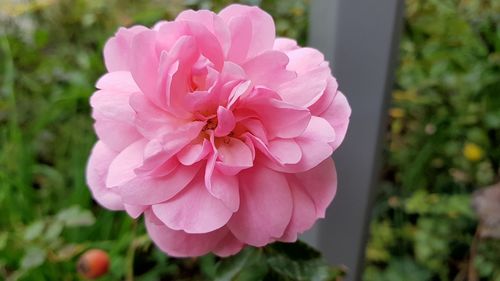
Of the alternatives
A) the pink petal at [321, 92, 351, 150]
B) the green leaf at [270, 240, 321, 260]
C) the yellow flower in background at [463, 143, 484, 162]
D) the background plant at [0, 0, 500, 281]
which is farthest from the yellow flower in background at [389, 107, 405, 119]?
the pink petal at [321, 92, 351, 150]

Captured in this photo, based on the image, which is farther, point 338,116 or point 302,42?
point 302,42

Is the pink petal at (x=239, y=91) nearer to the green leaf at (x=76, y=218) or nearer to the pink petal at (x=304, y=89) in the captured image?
the pink petal at (x=304, y=89)

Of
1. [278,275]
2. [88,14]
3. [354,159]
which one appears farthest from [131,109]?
[88,14]

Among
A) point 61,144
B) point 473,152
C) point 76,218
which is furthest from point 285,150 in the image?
point 61,144

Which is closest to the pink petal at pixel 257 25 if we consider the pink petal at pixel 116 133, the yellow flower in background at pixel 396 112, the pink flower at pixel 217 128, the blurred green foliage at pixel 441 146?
the pink flower at pixel 217 128

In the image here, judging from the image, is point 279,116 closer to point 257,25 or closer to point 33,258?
point 257,25

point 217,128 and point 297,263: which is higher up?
point 217,128
